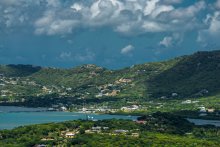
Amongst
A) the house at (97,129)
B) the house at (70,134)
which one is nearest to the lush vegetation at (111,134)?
the house at (97,129)

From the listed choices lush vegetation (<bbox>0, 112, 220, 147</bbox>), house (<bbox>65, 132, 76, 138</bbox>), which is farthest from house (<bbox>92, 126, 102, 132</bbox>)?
house (<bbox>65, 132, 76, 138</bbox>)

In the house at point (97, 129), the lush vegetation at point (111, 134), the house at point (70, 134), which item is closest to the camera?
the lush vegetation at point (111, 134)

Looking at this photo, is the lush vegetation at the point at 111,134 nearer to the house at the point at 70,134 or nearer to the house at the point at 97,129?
the house at the point at 97,129

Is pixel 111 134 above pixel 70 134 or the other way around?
the other way around

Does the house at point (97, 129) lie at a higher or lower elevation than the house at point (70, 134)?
higher

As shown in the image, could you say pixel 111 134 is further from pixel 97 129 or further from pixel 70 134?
pixel 70 134

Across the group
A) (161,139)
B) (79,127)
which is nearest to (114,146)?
(161,139)

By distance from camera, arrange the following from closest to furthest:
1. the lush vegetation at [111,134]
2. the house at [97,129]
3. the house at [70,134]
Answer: the lush vegetation at [111,134] → the house at [70,134] → the house at [97,129]

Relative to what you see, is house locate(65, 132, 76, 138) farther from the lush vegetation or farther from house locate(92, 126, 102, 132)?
house locate(92, 126, 102, 132)

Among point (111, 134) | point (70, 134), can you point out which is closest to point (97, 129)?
point (111, 134)

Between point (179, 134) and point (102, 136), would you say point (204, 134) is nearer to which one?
point (179, 134)
